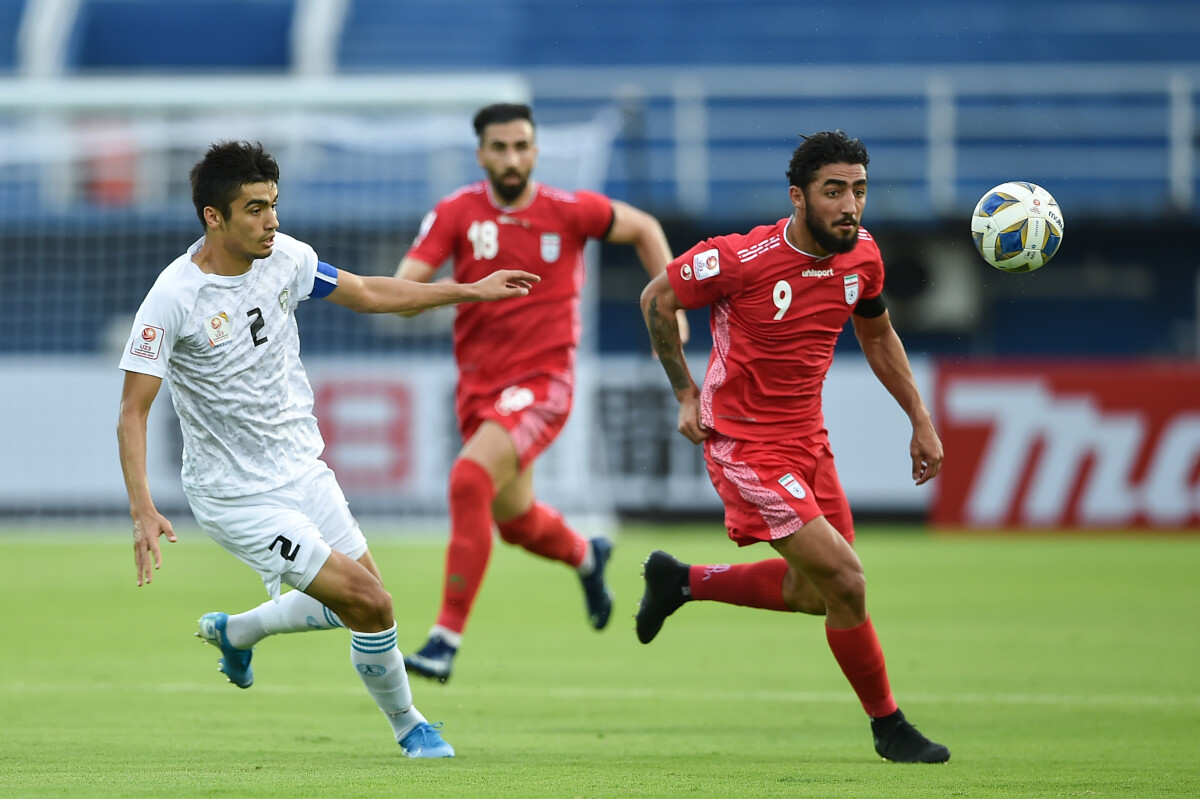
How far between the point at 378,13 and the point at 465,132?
25.0ft

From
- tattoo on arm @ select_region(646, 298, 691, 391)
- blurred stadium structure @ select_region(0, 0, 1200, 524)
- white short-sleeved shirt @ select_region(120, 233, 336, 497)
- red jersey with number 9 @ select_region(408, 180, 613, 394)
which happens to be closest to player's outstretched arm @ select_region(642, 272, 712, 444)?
tattoo on arm @ select_region(646, 298, 691, 391)

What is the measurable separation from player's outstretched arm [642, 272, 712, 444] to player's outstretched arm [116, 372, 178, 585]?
194 centimetres

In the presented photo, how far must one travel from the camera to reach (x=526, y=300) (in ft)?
28.6

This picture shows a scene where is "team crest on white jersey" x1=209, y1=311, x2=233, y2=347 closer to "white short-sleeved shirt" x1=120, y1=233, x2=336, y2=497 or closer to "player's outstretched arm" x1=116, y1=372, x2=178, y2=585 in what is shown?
"white short-sleeved shirt" x1=120, y1=233, x2=336, y2=497

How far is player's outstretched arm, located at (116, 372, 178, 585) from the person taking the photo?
209 inches

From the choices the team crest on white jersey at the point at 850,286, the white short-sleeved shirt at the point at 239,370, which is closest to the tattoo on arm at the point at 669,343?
the team crest on white jersey at the point at 850,286

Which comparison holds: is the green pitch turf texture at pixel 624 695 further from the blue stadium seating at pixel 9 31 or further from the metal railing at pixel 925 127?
the blue stadium seating at pixel 9 31

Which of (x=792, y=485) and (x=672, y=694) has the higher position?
(x=792, y=485)

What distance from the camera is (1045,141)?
68.1ft

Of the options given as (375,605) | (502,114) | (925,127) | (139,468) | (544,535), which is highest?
(925,127)

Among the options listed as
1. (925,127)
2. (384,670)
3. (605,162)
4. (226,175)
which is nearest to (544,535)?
(384,670)

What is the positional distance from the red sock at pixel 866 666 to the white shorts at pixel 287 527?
1.79 meters

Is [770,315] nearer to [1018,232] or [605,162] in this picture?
[1018,232]

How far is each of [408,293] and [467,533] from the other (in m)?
2.13
